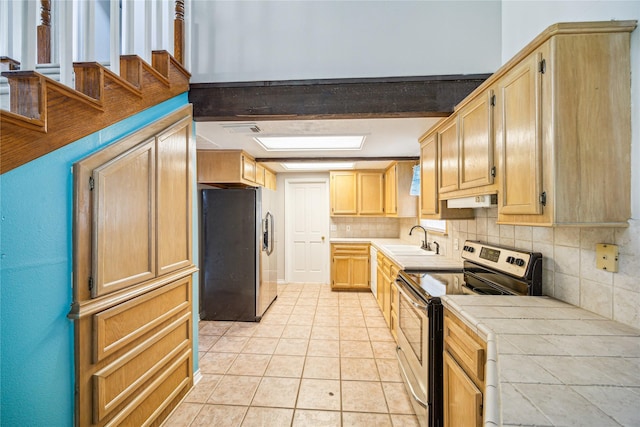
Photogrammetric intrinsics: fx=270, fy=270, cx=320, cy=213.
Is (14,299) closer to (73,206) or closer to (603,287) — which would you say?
(73,206)

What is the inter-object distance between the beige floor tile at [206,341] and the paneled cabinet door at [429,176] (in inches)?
101

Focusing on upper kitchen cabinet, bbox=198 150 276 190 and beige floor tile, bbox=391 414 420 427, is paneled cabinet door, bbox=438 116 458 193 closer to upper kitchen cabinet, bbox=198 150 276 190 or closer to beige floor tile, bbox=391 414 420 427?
beige floor tile, bbox=391 414 420 427

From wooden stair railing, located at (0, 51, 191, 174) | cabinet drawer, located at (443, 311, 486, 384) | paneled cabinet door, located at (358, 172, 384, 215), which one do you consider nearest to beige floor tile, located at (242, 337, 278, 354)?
cabinet drawer, located at (443, 311, 486, 384)

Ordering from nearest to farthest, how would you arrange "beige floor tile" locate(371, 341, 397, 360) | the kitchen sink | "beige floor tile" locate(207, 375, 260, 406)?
1. "beige floor tile" locate(207, 375, 260, 406)
2. "beige floor tile" locate(371, 341, 397, 360)
3. the kitchen sink

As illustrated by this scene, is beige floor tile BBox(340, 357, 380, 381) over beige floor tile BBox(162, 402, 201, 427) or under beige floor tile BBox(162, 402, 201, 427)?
over

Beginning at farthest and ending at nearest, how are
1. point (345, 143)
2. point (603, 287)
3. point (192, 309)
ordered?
point (345, 143), point (192, 309), point (603, 287)

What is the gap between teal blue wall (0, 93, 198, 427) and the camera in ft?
3.35

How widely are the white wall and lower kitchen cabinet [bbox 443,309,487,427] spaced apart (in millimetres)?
1743

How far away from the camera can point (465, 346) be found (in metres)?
1.26

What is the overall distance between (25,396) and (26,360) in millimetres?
145

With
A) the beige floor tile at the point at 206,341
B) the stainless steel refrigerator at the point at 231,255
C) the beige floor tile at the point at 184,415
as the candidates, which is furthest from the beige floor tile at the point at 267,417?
the stainless steel refrigerator at the point at 231,255

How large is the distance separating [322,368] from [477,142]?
7.08ft

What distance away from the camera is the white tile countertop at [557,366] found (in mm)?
647

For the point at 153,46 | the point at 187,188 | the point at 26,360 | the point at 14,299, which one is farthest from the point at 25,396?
the point at 153,46
